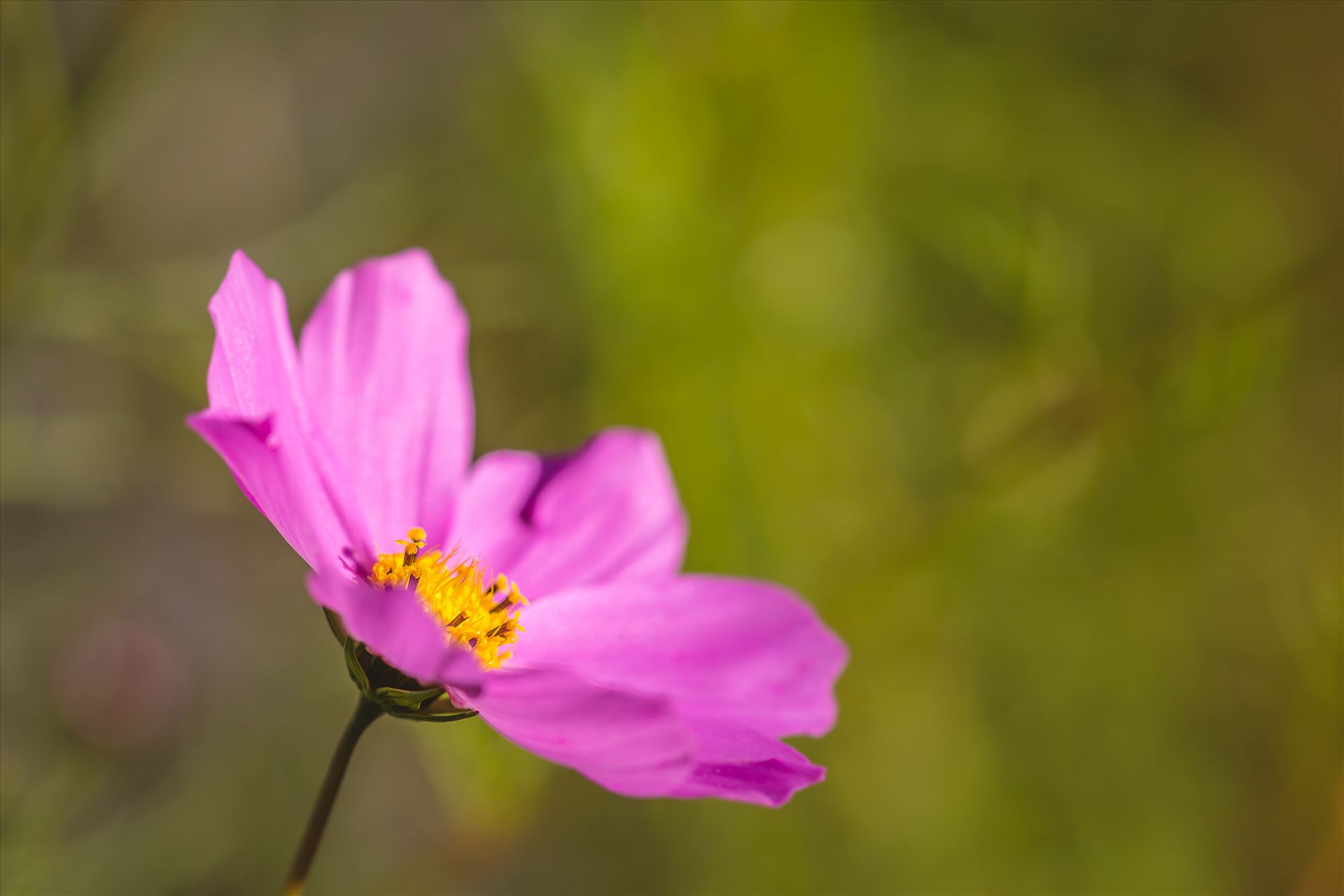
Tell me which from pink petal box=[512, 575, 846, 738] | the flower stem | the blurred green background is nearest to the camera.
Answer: the flower stem

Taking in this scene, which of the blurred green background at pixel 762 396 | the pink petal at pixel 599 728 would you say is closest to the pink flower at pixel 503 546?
the pink petal at pixel 599 728

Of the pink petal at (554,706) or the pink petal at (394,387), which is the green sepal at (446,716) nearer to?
the pink petal at (554,706)

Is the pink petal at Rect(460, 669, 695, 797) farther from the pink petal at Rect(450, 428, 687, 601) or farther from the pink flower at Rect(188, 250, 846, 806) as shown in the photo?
the pink petal at Rect(450, 428, 687, 601)

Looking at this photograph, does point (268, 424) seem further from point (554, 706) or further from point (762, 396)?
point (762, 396)

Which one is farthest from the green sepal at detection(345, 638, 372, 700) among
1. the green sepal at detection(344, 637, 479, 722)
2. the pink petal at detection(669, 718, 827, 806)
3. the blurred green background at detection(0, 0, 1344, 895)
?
the blurred green background at detection(0, 0, 1344, 895)

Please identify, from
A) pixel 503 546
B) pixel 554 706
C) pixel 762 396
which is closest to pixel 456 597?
pixel 503 546

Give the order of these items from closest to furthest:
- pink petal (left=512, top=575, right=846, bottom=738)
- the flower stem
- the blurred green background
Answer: the flower stem → pink petal (left=512, top=575, right=846, bottom=738) → the blurred green background
